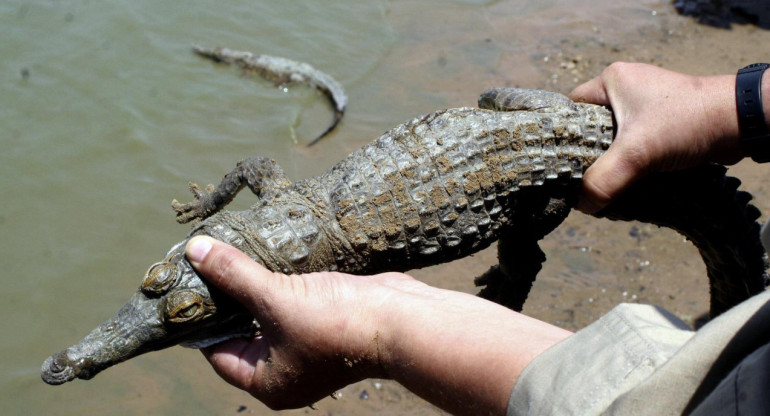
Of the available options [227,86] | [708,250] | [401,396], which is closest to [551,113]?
[708,250]

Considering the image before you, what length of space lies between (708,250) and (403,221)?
197 cm

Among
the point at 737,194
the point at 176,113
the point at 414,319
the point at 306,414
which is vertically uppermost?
the point at 414,319

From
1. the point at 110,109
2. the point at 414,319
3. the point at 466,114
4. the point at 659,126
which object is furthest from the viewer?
the point at 110,109

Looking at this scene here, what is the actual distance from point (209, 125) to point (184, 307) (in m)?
3.66

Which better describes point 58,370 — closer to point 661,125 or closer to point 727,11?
point 661,125

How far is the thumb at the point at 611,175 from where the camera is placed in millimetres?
2944

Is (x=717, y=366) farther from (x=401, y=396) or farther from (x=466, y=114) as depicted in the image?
(x=401, y=396)

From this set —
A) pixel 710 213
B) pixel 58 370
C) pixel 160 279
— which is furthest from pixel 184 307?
pixel 710 213

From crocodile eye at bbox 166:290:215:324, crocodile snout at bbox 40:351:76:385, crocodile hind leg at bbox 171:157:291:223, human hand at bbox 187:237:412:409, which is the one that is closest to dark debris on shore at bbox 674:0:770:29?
crocodile hind leg at bbox 171:157:291:223

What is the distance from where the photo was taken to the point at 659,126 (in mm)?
2836

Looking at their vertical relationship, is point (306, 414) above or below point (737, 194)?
below

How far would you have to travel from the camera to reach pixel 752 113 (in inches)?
104

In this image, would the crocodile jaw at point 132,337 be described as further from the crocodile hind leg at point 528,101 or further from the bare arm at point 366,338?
the crocodile hind leg at point 528,101

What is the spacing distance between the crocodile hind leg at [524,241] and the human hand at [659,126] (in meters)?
0.15
